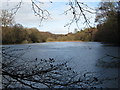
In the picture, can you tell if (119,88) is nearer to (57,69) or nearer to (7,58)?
(57,69)

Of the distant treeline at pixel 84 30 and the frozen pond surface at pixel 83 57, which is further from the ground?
the distant treeline at pixel 84 30

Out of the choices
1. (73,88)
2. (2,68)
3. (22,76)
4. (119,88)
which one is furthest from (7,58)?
(119,88)

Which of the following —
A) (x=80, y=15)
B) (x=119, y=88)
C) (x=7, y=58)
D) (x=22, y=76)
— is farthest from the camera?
(x=119, y=88)

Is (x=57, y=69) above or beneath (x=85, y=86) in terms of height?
above

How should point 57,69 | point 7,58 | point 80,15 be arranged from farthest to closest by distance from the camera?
point 57,69
point 7,58
point 80,15

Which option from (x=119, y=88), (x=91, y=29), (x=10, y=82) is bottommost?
(x=119, y=88)

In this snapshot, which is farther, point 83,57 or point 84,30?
point 83,57

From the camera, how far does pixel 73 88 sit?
1.65 m

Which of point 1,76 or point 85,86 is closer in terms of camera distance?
point 1,76

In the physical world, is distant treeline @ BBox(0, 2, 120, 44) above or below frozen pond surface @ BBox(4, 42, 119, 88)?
above

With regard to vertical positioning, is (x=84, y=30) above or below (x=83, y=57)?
above

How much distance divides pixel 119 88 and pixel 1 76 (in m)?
3.23

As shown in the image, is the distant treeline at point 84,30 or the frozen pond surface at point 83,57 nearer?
the distant treeline at point 84,30

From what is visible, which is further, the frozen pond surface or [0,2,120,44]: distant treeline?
the frozen pond surface
